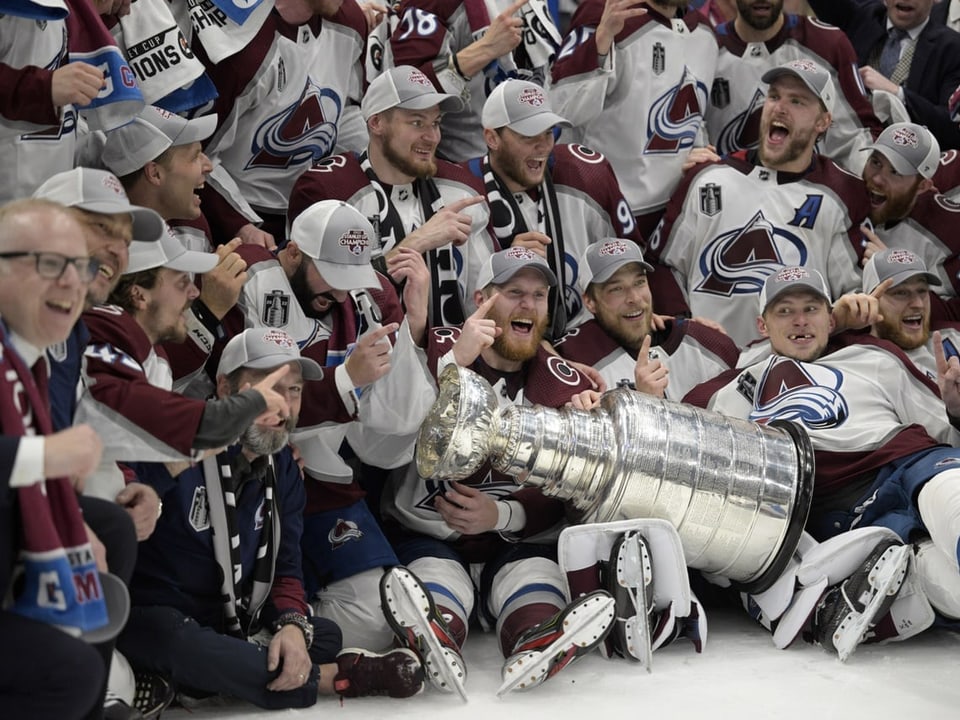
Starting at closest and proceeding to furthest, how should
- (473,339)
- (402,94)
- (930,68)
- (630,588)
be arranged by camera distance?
(630,588) → (473,339) → (402,94) → (930,68)

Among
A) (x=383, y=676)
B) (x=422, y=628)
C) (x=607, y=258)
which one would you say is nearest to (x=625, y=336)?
(x=607, y=258)

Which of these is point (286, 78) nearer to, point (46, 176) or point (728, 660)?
point (46, 176)

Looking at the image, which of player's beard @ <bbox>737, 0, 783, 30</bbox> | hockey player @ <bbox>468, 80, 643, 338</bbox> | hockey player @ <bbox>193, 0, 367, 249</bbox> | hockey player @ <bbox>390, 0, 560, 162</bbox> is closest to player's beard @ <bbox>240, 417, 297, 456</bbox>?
hockey player @ <bbox>193, 0, 367, 249</bbox>

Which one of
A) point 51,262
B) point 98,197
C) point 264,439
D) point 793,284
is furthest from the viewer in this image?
point 793,284

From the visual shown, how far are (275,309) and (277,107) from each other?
108 cm

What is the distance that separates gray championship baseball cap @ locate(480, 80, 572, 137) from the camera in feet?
15.4

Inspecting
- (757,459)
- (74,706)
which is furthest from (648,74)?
(74,706)

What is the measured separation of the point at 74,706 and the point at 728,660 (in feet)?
6.34

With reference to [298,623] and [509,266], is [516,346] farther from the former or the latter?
[298,623]

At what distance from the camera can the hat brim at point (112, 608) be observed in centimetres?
244

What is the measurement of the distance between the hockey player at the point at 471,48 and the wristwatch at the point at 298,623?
2259 mm

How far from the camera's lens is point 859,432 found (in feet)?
13.5

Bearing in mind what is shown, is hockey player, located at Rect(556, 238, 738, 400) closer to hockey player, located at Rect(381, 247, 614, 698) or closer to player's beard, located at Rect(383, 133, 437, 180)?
hockey player, located at Rect(381, 247, 614, 698)

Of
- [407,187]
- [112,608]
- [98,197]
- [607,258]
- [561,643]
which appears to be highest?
[98,197]
